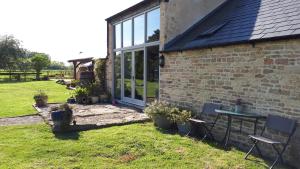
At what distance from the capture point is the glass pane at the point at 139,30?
36.7 ft

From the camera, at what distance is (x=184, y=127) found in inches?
299

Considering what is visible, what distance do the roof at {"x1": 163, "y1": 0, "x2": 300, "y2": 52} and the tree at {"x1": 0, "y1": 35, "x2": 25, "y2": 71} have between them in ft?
114

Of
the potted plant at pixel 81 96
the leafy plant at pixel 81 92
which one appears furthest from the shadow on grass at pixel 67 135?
the leafy plant at pixel 81 92

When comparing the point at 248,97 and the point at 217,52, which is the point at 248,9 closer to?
the point at 217,52

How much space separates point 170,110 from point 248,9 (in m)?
3.71

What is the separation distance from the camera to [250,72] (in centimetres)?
633

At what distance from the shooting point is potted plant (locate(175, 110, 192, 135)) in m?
7.57

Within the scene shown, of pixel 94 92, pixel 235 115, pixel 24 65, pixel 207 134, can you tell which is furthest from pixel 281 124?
pixel 24 65

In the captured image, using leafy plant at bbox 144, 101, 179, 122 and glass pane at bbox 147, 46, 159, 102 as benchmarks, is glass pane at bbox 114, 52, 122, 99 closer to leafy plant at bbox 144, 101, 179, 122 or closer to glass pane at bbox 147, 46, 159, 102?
glass pane at bbox 147, 46, 159, 102

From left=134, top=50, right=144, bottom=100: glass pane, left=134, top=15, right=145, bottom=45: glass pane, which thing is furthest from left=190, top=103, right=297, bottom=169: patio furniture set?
left=134, top=15, right=145, bottom=45: glass pane

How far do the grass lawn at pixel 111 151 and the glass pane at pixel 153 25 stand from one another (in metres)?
4.08

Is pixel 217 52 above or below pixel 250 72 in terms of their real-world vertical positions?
above

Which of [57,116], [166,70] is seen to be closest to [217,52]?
[166,70]

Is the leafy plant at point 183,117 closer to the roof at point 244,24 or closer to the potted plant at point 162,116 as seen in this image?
the potted plant at point 162,116
